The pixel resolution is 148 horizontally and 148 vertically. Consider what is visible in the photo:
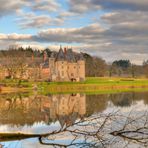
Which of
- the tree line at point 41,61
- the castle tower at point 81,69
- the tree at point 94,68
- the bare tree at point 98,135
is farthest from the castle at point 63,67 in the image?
the bare tree at point 98,135

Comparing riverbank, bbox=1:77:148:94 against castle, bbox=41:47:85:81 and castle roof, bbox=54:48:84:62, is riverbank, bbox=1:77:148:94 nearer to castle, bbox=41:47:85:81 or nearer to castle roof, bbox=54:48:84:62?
castle, bbox=41:47:85:81

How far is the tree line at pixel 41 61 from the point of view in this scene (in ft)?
223

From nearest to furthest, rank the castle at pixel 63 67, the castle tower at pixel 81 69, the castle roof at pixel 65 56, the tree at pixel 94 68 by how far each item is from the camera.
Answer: the castle at pixel 63 67
the castle roof at pixel 65 56
the castle tower at pixel 81 69
the tree at pixel 94 68

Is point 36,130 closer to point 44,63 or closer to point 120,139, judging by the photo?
point 120,139

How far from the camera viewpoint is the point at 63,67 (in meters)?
86.1

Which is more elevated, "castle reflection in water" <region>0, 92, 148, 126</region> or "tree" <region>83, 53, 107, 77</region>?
"tree" <region>83, 53, 107, 77</region>

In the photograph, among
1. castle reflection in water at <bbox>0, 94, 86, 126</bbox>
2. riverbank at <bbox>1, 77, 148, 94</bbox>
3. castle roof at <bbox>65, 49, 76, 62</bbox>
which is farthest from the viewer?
castle roof at <bbox>65, 49, 76, 62</bbox>

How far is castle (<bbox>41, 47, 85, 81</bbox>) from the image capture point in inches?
3356

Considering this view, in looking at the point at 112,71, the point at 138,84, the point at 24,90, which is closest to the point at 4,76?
the point at 24,90

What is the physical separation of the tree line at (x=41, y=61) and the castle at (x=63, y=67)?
4073mm

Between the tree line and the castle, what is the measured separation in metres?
4.07

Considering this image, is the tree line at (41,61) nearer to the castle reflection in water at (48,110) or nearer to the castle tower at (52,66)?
the castle tower at (52,66)

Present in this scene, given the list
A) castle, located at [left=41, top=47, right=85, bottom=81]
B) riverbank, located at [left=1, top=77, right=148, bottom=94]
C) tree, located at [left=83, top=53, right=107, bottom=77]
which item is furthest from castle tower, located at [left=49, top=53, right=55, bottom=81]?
tree, located at [left=83, top=53, right=107, bottom=77]

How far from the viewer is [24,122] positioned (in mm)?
20172
